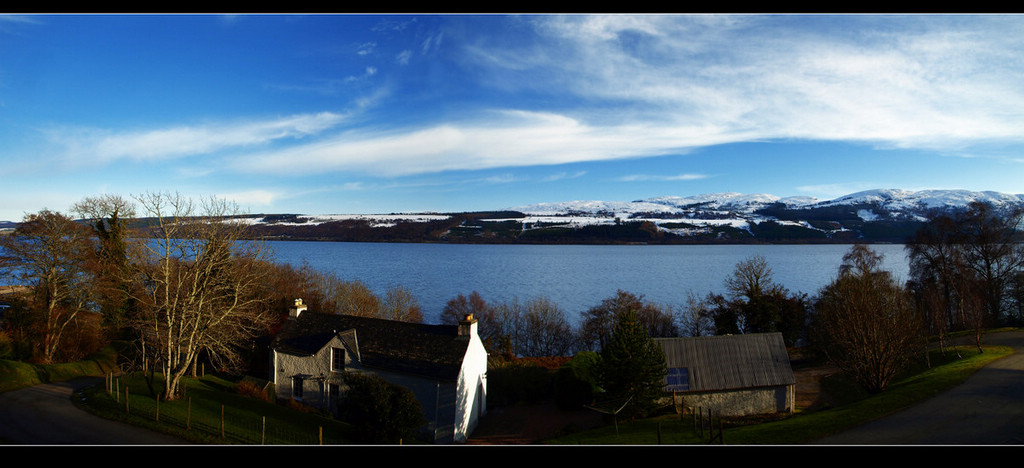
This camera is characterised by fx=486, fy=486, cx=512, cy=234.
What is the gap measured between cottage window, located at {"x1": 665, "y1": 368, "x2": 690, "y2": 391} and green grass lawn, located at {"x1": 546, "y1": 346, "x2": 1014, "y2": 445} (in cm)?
206

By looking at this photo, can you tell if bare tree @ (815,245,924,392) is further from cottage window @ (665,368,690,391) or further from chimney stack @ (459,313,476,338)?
chimney stack @ (459,313,476,338)

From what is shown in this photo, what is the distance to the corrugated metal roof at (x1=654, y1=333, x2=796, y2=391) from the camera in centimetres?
2589

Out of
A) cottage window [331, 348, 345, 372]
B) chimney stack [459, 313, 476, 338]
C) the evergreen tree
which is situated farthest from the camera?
cottage window [331, 348, 345, 372]

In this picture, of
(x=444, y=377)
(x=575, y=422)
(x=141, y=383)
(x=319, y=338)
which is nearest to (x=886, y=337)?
(x=575, y=422)

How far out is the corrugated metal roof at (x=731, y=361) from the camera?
25891 millimetres

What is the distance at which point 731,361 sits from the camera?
87.7 ft

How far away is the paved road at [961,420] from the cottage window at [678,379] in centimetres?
918

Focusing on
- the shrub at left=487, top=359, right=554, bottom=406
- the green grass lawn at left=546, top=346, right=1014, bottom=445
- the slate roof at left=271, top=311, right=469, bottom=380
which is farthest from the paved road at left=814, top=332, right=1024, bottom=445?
the shrub at left=487, top=359, right=554, bottom=406

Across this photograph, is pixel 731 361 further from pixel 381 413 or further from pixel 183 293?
pixel 183 293

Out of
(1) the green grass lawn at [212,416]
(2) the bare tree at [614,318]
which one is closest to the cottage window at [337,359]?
(1) the green grass lawn at [212,416]

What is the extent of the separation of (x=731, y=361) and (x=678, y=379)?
337cm

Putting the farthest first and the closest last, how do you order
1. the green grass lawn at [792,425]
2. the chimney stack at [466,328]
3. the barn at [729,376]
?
the barn at [729,376] → the chimney stack at [466,328] → the green grass lawn at [792,425]

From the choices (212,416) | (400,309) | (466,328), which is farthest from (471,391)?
(400,309)

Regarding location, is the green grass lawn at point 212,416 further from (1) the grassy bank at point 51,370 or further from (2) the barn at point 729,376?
(2) the barn at point 729,376
